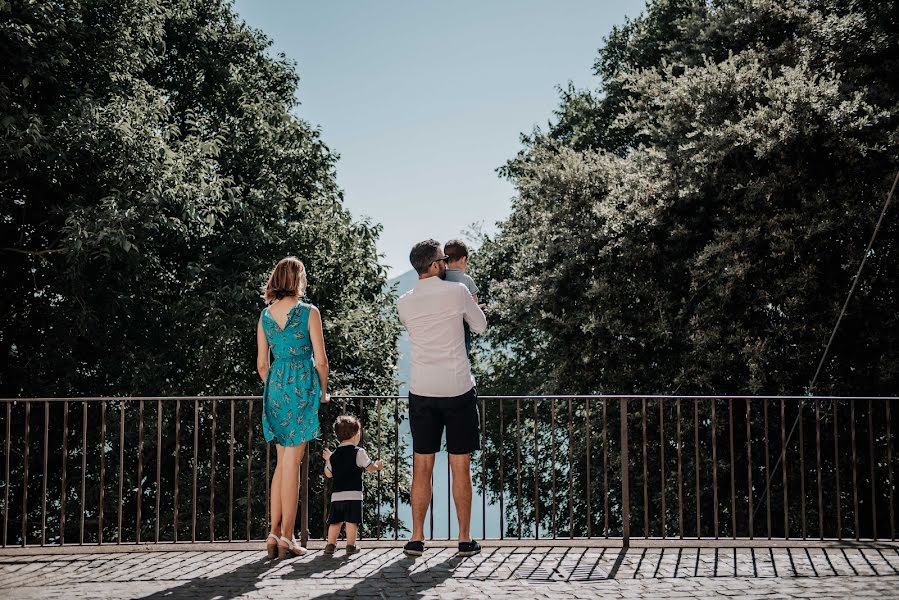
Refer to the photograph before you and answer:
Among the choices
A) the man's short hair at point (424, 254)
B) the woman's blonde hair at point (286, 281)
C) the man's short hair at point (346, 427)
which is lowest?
the man's short hair at point (346, 427)

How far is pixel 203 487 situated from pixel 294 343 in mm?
13792

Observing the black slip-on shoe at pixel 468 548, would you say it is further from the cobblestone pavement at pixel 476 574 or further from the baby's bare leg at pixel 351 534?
the baby's bare leg at pixel 351 534

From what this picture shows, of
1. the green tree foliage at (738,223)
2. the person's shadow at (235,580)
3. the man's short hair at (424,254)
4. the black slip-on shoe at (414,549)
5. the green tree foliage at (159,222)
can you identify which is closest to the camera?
the person's shadow at (235,580)

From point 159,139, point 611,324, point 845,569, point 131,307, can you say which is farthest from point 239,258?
point 845,569

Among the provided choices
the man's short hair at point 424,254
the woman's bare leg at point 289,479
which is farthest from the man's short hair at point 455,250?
the woman's bare leg at point 289,479

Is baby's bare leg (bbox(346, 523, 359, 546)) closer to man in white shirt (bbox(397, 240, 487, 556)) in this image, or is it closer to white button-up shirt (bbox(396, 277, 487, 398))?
man in white shirt (bbox(397, 240, 487, 556))

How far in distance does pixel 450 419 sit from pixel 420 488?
22.3 inches

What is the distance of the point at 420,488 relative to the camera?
253 inches

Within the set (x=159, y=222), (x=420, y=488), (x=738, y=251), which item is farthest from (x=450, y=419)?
(x=159, y=222)

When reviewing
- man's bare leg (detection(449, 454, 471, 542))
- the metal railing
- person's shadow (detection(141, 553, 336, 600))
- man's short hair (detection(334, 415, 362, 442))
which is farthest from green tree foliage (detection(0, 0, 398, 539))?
man's bare leg (detection(449, 454, 471, 542))

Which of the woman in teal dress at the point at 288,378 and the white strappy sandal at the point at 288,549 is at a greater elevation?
the woman in teal dress at the point at 288,378

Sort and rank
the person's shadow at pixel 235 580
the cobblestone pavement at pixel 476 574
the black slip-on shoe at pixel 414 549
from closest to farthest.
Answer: the person's shadow at pixel 235 580 → the cobblestone pavement at pixel 476 574 → the black slip-on shoe at pixel 414 549

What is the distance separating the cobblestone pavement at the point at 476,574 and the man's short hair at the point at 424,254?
1997mm

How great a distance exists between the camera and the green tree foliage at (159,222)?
47.7 feet
